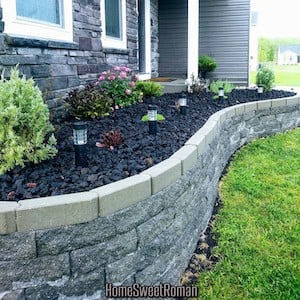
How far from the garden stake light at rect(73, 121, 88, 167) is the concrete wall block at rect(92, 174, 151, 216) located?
0.53 meters

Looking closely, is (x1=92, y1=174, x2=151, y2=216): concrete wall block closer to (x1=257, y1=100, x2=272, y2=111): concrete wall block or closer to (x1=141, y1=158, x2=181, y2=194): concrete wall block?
(x1=141, y1=158, x2=181, y2=194): concrete wall block

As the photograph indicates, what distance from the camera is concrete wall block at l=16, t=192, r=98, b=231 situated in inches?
61.3

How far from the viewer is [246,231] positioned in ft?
9.80

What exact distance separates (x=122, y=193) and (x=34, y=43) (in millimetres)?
2310

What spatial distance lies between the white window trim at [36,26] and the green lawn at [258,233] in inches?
95.3

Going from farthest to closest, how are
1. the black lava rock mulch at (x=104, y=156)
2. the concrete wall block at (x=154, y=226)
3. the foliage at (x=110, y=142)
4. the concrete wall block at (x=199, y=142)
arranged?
1. the foliage at (x=110, y=142)
2. the concrete wall block at (x=199, y=142)
3. the black lava rock mulch at (x=104, y=156)
4. the concrete wall block at (x=154, y=226)

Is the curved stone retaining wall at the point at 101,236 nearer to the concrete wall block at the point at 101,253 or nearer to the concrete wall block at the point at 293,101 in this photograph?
the concrete wall block at the point at 101,253

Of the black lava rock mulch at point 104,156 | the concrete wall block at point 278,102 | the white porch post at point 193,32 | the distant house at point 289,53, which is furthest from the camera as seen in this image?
the distant house at point 289,53

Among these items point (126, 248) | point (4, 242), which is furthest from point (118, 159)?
point (4, 242)

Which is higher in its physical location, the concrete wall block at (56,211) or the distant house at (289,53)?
the distant house at (289,53)

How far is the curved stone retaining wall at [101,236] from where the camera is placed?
61.5 inches

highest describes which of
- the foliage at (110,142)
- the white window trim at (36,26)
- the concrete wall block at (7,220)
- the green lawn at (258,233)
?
the white window trim at (36,26)

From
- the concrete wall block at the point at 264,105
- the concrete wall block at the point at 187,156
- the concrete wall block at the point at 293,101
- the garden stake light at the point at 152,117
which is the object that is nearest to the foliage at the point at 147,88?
the concrete wall block at the point at 264,105

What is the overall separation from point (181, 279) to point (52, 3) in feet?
10.3
